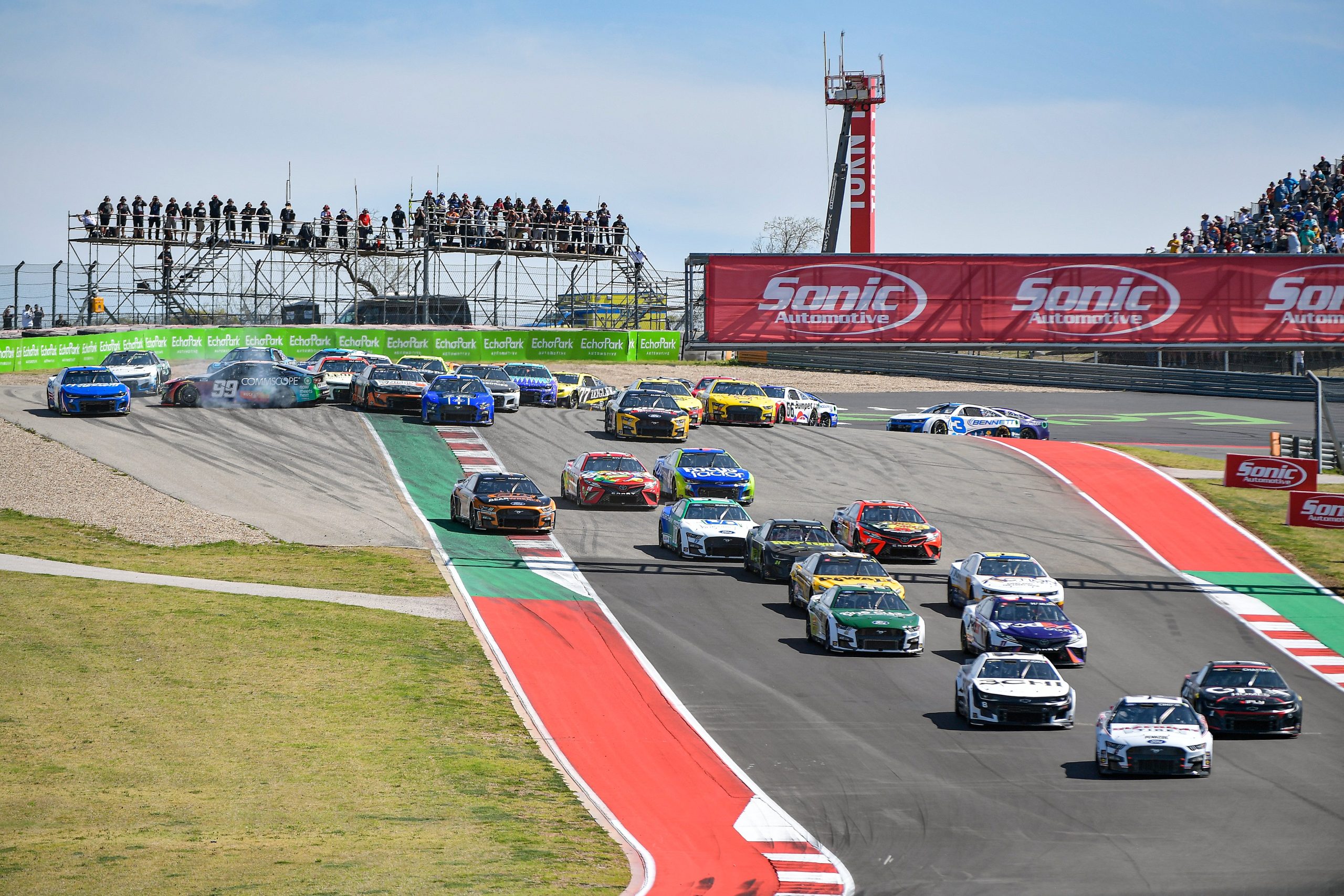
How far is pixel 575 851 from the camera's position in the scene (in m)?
14.9

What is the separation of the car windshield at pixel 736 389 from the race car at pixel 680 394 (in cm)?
68

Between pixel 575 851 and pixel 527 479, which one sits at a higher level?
pixel 527 479

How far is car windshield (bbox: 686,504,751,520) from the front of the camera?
30734mm

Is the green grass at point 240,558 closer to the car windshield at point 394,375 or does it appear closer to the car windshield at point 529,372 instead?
the car windshield at point 394,375

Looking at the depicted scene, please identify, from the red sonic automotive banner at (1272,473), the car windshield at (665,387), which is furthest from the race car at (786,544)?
the car windshield at (665,387)

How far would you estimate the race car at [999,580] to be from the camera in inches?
1019

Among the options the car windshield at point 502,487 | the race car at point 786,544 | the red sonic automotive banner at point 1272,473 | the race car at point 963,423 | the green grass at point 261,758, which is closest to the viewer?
the green grass at point 261,758

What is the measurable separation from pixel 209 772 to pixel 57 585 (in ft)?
33.4

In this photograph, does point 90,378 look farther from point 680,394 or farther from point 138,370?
Result: point 680,394

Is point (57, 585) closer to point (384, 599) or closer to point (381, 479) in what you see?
point (384, 599)

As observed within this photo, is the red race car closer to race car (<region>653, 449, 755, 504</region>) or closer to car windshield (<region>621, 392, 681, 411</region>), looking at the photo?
race car (<region>653, 449, 755, 504</region>)

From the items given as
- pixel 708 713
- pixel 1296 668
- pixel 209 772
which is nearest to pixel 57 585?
pixel 209 772

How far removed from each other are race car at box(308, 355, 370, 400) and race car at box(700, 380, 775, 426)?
1128 cm

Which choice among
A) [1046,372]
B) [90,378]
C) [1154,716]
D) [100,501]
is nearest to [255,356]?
[90,378]
